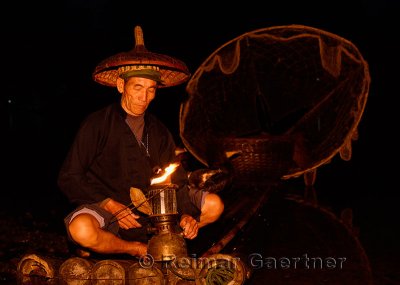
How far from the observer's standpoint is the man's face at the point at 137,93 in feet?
9.54

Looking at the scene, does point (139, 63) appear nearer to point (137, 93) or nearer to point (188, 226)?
point (137, 93)

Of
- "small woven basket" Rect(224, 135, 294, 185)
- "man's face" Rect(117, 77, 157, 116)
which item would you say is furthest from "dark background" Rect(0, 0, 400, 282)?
"man's face" Rect(117, 77, 157, 116)

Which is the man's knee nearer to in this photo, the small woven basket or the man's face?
the man's face

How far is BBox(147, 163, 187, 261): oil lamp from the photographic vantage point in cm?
247

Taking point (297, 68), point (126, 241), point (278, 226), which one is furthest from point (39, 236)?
point (297, 68)

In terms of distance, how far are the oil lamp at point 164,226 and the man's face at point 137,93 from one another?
24.4 inches

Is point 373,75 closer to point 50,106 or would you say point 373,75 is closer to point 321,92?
point 321,92

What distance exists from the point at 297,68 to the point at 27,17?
786 cm

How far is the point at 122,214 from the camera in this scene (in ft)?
9.27

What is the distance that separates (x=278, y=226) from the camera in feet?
14.6

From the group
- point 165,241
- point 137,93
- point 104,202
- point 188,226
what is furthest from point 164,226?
point 137,93

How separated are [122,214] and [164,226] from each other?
401 mm

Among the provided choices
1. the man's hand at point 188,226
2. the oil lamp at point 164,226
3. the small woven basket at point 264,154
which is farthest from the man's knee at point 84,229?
the small woven basket at point 264,154

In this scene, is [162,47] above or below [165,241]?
above
